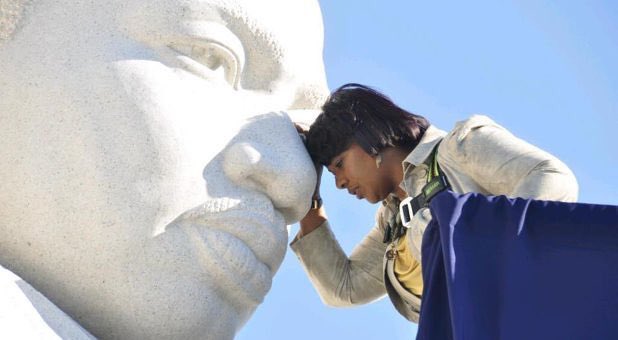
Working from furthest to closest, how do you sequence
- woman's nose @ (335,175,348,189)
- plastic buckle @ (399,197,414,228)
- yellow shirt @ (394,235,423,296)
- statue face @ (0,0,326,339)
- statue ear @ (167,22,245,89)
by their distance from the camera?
woman's nose @ (335,175,348,189), yellow shirt @ (394,235,423,296), plastic buckle @ (399,197,414,228), statue ear @ (167,22,245,89), statue face @ (0,0,326,339)

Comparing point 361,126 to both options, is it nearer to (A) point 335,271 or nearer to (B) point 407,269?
(B) point 407,269

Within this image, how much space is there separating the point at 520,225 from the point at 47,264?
1.06 meters

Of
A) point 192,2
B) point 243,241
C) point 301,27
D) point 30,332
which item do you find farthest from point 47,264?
point 301,27

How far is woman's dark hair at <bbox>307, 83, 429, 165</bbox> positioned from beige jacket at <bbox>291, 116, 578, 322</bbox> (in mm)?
71

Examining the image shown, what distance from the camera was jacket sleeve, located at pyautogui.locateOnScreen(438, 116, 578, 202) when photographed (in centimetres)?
230

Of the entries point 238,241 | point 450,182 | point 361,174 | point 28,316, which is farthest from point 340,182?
point 28,316

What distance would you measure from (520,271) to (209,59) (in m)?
1.01

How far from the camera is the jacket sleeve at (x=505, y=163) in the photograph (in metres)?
2.30

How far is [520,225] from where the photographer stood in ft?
6.48

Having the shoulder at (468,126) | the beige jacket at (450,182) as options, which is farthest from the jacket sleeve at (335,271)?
the shoulder at (468,126)

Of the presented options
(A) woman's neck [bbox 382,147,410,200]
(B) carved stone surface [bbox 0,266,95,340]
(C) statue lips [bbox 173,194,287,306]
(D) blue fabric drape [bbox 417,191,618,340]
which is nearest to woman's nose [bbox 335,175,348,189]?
(A) woman's neck [bbox 382,147,410,200]

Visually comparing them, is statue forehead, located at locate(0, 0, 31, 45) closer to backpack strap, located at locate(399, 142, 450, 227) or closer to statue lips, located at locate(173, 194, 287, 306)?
statue lips, located at locate(173, 194, 287, 306)

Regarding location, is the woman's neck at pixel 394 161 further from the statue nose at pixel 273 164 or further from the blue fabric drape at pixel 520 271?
the blue fabric drape at pixel 520 271

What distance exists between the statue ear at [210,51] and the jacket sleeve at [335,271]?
80 cm
